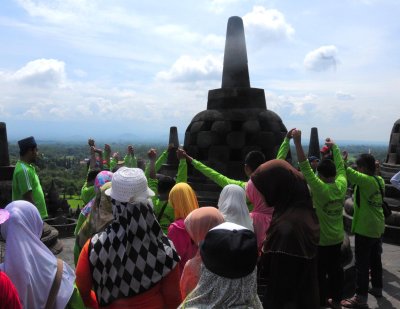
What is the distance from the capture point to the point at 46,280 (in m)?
2.01

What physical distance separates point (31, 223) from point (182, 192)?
4.89ft

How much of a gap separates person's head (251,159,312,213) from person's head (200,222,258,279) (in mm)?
988

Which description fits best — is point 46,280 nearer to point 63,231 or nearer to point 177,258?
point 177,258

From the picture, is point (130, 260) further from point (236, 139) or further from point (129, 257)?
point (236, 139)

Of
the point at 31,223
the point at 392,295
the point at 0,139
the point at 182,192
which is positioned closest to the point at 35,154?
the point at 182,192

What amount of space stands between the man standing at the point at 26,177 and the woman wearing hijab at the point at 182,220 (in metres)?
2.11

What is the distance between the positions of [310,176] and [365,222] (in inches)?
60.8

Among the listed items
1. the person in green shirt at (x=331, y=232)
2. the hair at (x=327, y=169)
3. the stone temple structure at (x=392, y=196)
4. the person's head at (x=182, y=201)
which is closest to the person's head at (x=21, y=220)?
the person's head at (x=182, y=201)

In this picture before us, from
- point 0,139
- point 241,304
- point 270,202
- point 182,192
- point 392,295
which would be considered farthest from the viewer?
point 0,139

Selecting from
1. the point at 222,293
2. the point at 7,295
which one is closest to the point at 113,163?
the point at 7,295

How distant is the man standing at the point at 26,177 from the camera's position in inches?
177

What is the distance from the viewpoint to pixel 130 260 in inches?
85.4

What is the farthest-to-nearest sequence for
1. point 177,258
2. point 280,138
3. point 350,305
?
point 280,138 < point 350,305 < point 177,258

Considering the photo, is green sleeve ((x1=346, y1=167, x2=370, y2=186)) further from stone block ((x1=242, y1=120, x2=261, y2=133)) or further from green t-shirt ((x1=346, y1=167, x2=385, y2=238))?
stone block ((x1=242, y1=120, x2=261, y2=133))
